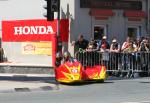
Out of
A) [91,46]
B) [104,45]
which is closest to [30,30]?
[91,46]

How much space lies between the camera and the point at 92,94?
17766mm

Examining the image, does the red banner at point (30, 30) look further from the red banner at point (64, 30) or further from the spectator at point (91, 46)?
the spectator at point (91, 46)

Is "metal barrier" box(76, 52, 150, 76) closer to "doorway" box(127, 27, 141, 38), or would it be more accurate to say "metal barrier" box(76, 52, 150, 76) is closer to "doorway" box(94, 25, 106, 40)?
"doorway" box(94, 25, 106, 40)

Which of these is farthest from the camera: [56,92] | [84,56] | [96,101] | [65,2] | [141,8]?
[141,8]

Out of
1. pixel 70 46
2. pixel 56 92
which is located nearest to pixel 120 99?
pixel 56 92

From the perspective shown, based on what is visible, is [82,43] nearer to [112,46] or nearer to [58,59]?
[112,46]

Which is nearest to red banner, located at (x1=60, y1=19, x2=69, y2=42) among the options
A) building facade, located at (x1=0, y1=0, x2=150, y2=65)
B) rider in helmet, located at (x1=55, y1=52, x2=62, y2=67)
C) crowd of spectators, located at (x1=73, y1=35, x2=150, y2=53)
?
building facade, located at (x1=0, y1=0, x2=150, y2=65)

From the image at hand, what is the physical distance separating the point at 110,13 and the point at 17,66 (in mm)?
5603

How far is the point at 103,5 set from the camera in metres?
28.3

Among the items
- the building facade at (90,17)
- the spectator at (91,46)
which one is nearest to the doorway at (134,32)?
the building facade at (90,17)

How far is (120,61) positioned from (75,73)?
4891mm

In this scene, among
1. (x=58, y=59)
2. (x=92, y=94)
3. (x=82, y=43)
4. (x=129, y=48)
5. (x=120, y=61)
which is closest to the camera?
(x=92, y=94)

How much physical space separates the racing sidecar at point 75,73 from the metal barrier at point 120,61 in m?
3.65

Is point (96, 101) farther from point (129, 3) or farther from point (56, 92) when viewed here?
point (129, 3)
